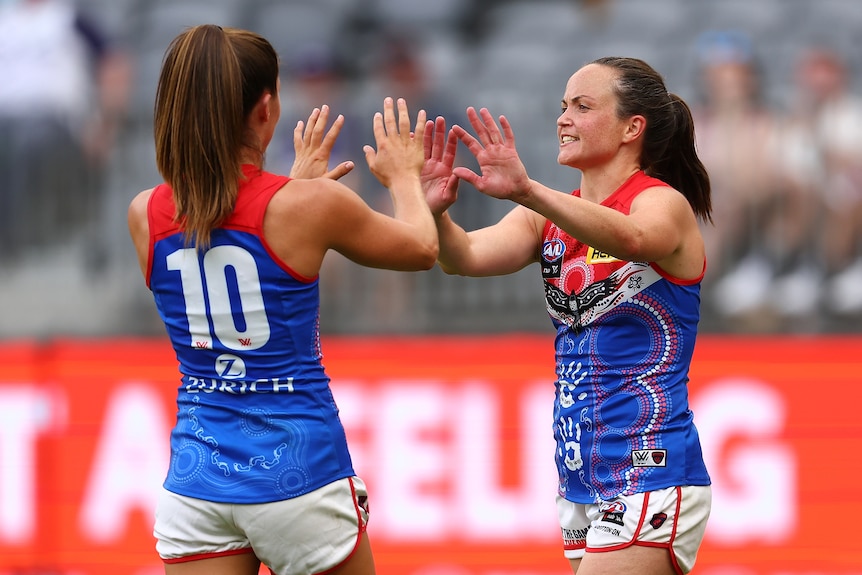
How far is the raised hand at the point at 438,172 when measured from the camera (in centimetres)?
402

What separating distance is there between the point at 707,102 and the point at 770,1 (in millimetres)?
2610

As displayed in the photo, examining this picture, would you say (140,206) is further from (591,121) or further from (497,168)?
(591,121)

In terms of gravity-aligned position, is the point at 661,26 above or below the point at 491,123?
above

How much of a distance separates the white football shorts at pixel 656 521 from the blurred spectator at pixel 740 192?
13.6 ft

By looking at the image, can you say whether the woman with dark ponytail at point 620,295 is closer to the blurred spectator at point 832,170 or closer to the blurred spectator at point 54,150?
the blurred spectator at point 832,170

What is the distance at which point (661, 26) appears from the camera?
33.3 feet

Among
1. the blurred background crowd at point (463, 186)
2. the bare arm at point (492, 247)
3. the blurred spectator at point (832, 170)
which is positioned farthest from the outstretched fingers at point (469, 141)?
the blurred spectator at point (832, 170)

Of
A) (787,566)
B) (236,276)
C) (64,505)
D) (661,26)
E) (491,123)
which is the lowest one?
(787,566)

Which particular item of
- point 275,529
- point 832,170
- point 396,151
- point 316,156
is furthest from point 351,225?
point 832,170

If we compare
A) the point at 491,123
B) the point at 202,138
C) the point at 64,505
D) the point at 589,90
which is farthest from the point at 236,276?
the point at 64,505

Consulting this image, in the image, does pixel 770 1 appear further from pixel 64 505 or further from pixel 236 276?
pixel 236 276

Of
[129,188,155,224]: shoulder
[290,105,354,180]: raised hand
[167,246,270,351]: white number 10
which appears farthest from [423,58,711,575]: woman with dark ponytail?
[129,188,155,224]: shoulder

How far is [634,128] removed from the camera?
13.1 ft

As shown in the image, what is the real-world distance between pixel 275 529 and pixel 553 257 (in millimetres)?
1244
